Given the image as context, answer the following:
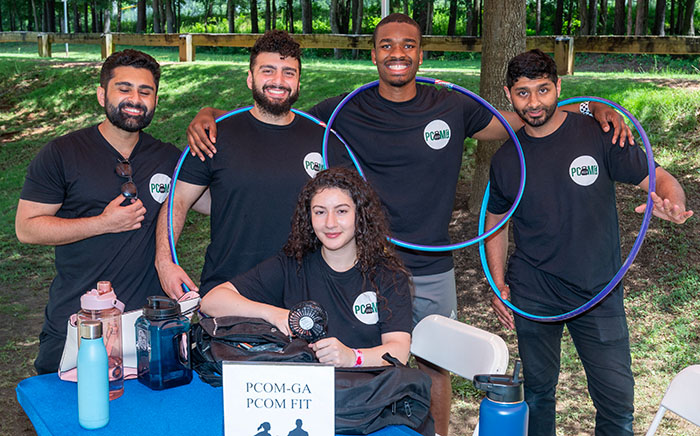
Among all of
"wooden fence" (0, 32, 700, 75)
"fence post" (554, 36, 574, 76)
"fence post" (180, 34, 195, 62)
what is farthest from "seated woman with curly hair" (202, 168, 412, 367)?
"fence post" (180, 34, 195, 62)

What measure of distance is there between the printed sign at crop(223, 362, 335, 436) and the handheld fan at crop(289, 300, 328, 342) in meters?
0.46

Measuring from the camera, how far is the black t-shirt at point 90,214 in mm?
3082

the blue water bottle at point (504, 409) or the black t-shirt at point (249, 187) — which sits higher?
the black t-shirt at point (249, 187)

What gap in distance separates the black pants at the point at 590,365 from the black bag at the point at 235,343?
1.45 meters

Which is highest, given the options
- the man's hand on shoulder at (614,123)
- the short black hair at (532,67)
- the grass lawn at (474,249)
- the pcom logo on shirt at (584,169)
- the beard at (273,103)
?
the short black hair at (532,67)

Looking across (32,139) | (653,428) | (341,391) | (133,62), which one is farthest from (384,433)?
(32,139)

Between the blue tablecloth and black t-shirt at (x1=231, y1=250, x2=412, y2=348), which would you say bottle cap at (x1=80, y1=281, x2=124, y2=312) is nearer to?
the blue tablecloth

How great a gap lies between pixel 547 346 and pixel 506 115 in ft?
4.14

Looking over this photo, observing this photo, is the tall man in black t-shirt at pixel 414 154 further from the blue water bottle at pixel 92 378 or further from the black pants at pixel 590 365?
the blue water bottle at pixel 92 378

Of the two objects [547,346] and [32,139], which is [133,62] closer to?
[547,346]

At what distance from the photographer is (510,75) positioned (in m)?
3.35

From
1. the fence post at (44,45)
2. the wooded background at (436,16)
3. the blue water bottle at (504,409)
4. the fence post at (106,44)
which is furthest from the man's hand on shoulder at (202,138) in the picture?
the fence post at (44,45)

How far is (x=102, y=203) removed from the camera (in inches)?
123

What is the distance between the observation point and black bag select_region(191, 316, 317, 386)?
2395 millimetres
